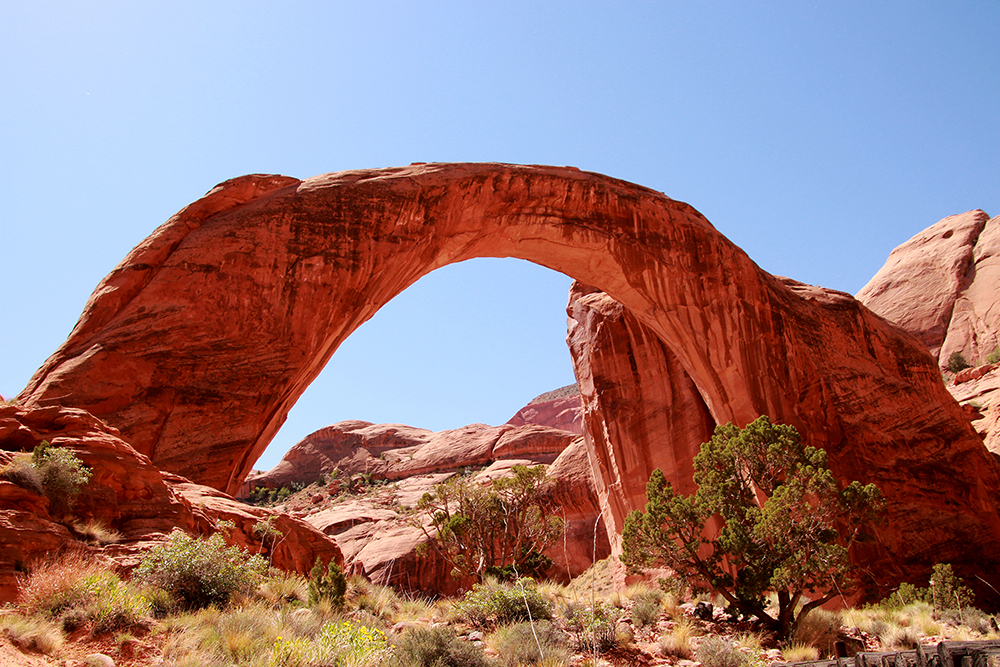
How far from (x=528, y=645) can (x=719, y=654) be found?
223 centimetres

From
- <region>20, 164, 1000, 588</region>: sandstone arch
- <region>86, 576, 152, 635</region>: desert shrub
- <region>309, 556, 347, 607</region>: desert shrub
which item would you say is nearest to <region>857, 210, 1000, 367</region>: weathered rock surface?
<region>20, 164, 1000, 588</region>: sandstone arch

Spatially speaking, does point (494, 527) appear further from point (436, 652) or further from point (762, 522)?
point (436, 652)

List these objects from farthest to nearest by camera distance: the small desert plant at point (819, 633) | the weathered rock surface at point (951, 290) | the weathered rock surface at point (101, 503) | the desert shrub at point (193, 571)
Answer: the weathered rock surface at point (951, 290) → the small desert plant at point (819, 633) → the desert shrub at point (193, 571) → the weathered rock surface at point (101, 503)

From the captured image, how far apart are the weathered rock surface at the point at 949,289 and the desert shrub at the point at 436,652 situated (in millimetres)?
33349

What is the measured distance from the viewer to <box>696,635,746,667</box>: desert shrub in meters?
6.68

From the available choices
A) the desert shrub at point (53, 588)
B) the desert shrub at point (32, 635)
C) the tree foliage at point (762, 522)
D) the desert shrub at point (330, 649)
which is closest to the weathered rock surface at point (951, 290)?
the tree foliage at point (762, 522)

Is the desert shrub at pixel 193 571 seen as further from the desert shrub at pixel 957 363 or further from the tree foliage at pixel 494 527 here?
the desert shrub at pixel 957 363

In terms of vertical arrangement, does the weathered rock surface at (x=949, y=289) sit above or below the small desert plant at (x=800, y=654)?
above

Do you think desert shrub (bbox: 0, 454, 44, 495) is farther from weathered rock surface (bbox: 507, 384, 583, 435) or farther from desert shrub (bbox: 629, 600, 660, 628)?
weathered rock surface (bbox: 507, 384, 583, 435)

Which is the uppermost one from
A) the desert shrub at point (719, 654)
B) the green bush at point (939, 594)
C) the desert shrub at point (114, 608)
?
the desert shrub at point (114, 608)

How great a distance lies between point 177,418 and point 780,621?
31.4ft

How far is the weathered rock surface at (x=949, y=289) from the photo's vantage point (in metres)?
30.7

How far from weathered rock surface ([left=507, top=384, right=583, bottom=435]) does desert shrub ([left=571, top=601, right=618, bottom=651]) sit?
54.0 meters

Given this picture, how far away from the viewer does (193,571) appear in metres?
6.11
